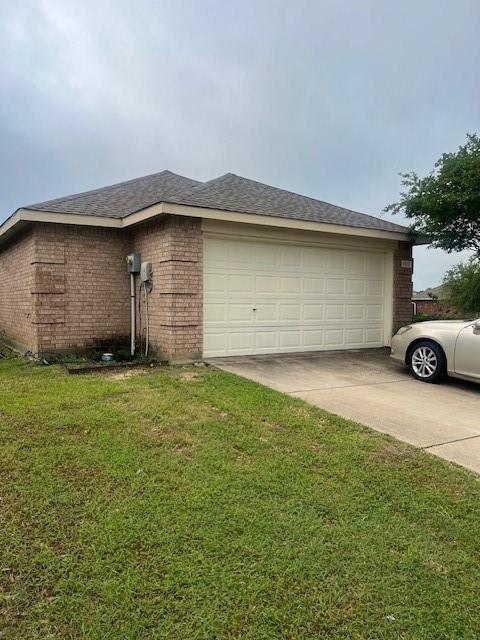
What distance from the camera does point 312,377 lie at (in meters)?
7.02

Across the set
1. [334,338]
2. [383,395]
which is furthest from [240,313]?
[383,395]

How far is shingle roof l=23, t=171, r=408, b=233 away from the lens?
829 centimetres

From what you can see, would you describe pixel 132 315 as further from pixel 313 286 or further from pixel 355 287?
pixel 355 287

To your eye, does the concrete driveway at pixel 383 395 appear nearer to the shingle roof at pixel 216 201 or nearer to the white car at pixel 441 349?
the white car at pixel 441 349

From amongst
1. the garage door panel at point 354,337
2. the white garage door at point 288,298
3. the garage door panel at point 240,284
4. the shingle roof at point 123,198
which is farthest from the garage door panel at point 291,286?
the shingle roof at point 123,198

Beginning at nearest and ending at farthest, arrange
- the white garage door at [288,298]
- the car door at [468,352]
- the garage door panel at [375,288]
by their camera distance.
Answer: the car door at [468,352] → the white garage door at [288,298] → the garage door panel at [375,288]

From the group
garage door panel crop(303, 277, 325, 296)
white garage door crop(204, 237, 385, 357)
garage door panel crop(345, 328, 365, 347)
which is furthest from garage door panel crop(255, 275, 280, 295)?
garage door panel crop(345, 328, 365, 347)

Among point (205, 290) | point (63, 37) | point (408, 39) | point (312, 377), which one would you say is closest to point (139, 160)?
point (63, 37)

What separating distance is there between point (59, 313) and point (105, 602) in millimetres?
Result: 7294

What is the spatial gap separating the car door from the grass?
278 centimetres

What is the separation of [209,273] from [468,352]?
14.6ft

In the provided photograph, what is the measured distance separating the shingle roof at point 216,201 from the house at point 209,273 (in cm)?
5

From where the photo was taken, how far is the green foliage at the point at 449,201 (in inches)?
345

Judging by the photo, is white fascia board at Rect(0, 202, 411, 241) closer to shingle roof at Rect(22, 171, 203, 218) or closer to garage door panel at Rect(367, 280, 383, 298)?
shingle roof at Rect(22, 171, 203, 218)
